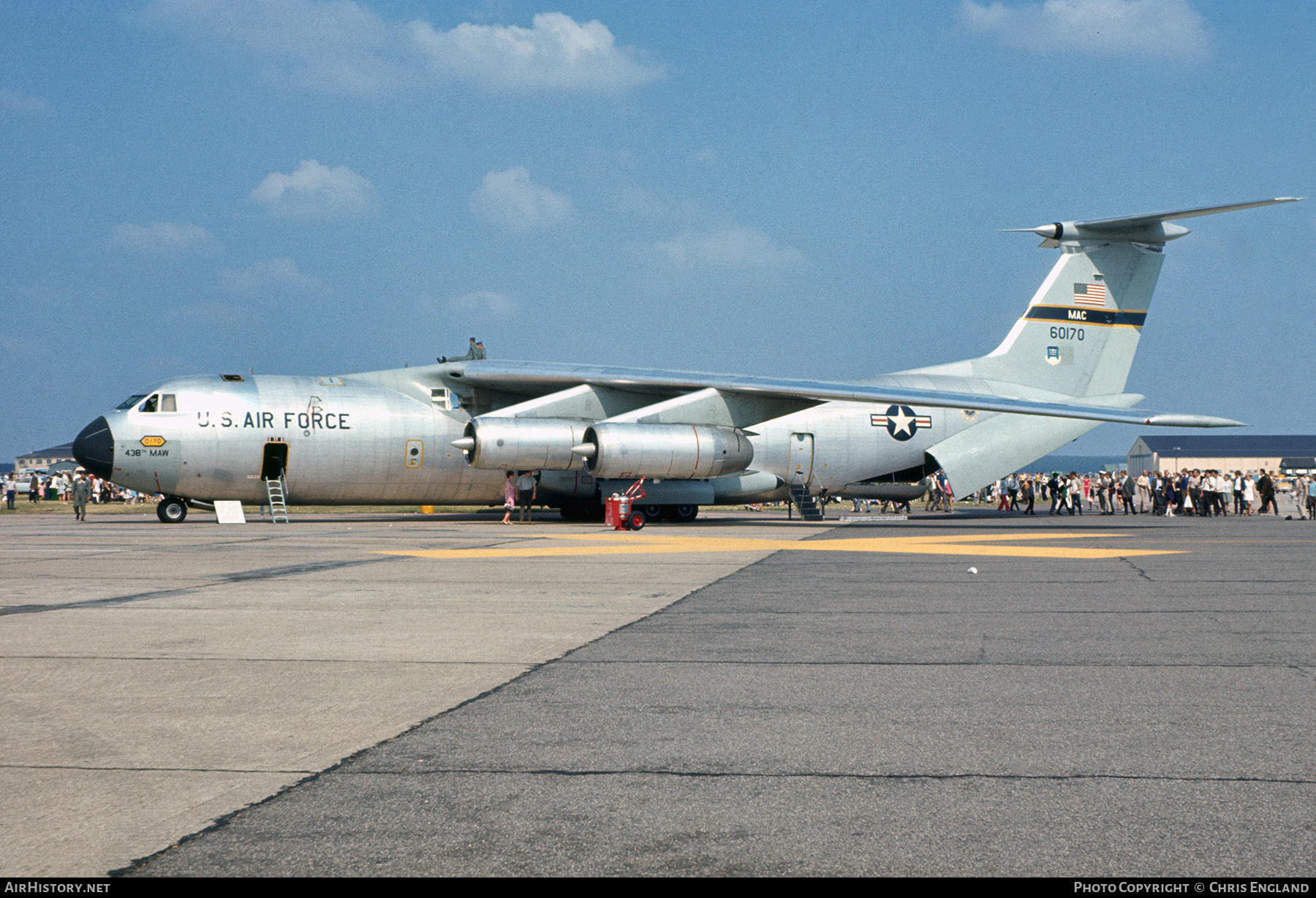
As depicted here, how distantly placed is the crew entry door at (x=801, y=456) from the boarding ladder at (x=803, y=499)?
16cm

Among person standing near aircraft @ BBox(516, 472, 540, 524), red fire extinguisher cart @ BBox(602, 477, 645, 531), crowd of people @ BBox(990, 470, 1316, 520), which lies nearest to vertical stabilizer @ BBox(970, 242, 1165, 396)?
crowd of people @ BBox(990, 470, 1316, 520)

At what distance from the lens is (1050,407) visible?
23.2 meters

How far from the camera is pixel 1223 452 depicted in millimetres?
119688

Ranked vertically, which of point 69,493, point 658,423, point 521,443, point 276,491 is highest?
point 658,423

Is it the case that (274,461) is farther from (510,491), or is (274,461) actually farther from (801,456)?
(801,456)

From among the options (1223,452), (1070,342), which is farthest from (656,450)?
(1223,452)

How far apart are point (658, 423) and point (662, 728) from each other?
19.9m

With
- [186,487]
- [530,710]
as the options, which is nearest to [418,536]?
[186,487]

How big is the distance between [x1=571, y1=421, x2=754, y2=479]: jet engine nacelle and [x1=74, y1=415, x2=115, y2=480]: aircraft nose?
374 inches

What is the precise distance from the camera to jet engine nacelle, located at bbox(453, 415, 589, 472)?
23.2 metres

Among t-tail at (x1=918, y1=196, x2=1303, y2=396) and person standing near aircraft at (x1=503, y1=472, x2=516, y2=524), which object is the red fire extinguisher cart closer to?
person standing near aircraft at (x1=503, y1=472, x2=516, y2=524)

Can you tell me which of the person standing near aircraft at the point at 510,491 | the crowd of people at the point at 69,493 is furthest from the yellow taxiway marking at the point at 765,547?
the crowd of people at the point at 69,493
